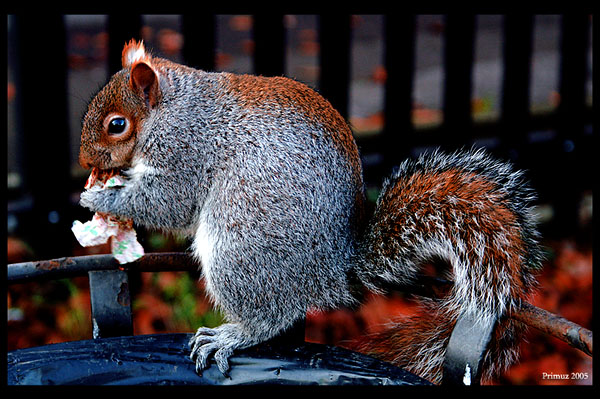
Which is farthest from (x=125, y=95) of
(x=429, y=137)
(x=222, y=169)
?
(x=429, y=137)

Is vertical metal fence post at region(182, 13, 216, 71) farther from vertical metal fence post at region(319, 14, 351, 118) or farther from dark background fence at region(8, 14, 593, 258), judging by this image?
vertical metal fence post at region(319, 14, 351, 118)

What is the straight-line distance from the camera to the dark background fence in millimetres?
2404

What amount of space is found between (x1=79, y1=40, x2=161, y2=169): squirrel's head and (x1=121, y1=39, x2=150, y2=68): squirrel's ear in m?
0.04

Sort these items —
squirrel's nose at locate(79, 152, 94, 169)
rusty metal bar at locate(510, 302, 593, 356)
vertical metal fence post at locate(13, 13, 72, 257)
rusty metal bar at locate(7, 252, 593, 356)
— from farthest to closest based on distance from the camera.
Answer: vertical metal fence post at locate(13, 13, 72, 257) → squirrel's nose at locate(79, 152, 94, 169) → rusty metal bar at locate(7, 252, 593, 356) → rusty metal bar at locate(510, 302, 593, 356)

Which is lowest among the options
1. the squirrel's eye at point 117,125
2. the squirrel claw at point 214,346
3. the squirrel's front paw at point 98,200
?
the squirrel claw at point 214,346

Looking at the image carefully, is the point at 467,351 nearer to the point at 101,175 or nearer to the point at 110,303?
the point at 110,303

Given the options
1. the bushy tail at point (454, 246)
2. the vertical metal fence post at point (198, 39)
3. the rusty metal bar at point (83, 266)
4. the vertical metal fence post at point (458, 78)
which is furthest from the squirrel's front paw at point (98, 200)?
the vertical metal fence post at point (458, 78)

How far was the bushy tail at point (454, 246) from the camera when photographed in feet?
4.19

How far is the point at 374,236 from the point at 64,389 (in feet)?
2.19

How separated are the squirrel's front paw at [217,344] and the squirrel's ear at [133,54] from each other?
2.04 ft

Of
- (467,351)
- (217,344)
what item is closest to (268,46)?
(217,344)

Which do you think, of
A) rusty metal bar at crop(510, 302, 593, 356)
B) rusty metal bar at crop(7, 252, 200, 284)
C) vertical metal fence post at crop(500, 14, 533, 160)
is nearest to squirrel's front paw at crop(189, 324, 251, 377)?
rusty metal bar at crop(7, 252, 200, 284)

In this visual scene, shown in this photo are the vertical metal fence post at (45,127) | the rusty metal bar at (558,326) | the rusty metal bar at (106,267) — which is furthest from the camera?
the vertical metal fence post at (45,127)

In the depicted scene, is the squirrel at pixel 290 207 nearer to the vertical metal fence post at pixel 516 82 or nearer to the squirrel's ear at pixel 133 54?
the squirrel's ear at pixel 133 54
